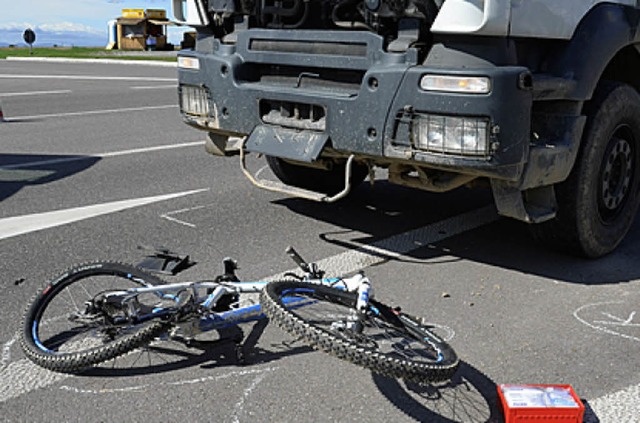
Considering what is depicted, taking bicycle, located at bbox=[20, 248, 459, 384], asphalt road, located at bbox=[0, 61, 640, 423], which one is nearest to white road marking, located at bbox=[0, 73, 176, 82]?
asphalt road, located at bbox=[0, 61, 640, 423]

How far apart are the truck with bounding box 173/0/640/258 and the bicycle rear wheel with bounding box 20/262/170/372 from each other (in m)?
1.55

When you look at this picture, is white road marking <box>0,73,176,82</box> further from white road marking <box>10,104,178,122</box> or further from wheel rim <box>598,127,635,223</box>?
wheel rim <box>598,127,635,223</box>

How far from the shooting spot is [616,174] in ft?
17.2

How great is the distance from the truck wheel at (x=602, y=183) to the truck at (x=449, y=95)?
10 millimetres

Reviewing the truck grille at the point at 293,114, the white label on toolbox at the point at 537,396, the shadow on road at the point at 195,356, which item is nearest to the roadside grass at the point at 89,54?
the truck grille at the point at 293,114

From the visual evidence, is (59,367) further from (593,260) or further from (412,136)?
(593,260)

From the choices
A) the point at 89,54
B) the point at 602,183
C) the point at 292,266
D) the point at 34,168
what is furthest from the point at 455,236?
the point at 89,54

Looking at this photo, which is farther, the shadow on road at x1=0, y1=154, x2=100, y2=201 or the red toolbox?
the shadow on road at x1=0, y1=154, x2=100, y2=201

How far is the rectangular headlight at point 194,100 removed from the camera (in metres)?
5.48

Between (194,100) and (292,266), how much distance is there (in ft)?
4.95

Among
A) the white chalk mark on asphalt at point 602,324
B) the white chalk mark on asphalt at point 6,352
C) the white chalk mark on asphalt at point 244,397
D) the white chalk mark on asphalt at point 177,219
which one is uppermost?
the white chalk mark on asphalt at point 602,324

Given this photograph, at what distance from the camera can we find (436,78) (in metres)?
4.23

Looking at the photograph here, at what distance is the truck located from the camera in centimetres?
422

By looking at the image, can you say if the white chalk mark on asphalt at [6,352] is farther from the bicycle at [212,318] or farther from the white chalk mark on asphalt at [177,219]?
the white chalk mark on asphalt at [177,219]
